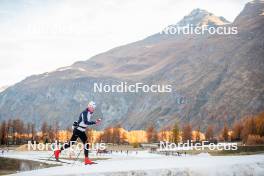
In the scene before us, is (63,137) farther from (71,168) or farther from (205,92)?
(205,92)

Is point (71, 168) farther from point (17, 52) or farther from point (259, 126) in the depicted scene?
point (259, 126)

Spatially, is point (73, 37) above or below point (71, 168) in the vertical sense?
above

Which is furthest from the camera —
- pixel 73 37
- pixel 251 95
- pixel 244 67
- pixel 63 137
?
pixel 244 67

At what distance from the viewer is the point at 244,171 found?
1058 centimetres

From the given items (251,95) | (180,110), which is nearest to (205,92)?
(180,110)

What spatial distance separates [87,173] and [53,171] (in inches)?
40.7

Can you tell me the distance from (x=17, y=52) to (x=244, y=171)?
17557 mm

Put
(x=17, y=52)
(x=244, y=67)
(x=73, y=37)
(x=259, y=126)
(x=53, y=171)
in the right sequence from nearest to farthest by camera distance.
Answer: (x=53, y=171) < (x=17, y=52) < (x=73, y=37) < (x=259, y=126) < (x=244, y=67)

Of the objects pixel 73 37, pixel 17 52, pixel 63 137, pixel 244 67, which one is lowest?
pixel 63 137

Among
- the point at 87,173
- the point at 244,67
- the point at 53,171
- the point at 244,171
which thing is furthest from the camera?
Result: the point at 244,67

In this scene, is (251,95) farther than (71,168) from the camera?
Yes

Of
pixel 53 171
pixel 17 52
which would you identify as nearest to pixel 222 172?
pixel 53 171

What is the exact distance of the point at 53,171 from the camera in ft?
31.4

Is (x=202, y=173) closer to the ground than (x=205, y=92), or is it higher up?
closer to the ground
